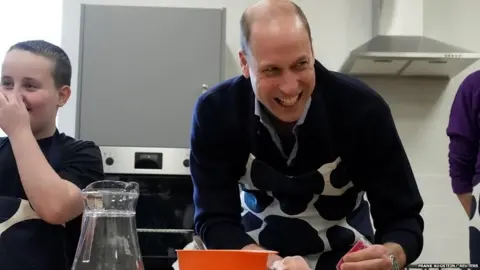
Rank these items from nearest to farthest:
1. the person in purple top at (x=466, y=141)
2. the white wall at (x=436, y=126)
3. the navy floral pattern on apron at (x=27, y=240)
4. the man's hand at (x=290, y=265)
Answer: the man's hand at (x=290, y=265) < the navy floral pattern on apron at (x=27, y=240) < the person in purple top at (x=466, y=141) < the white wall at (x=436, y=126)

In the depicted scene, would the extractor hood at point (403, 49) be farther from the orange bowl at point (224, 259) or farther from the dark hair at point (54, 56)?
the orange bowl at point (224, 259)

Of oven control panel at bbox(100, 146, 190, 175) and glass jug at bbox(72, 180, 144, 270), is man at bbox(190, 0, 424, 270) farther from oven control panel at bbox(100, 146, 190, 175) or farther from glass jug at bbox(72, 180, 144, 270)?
oven control panel at bbox(100, 146, 190, 175)

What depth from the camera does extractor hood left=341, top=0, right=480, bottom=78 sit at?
253cm

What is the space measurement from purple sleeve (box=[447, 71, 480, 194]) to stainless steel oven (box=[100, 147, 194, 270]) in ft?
3.36

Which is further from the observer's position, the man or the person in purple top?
the person in purple top

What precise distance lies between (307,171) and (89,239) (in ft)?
1.85

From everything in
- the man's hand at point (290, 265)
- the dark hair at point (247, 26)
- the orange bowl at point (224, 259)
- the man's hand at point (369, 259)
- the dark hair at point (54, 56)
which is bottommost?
the man's hand at point (369, 259)

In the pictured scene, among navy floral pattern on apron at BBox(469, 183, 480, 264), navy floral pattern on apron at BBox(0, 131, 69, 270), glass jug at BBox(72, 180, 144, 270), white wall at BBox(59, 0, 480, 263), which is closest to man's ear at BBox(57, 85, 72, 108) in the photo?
navy floral pattern on apron at BBox(0, 131, 69, 270)

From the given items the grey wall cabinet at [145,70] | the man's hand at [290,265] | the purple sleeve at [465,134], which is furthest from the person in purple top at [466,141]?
the man's hand at [290,265]

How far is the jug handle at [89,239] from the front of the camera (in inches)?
29.6

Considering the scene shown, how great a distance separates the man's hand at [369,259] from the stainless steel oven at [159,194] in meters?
1.53

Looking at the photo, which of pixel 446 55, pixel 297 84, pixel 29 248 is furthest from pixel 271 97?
pixel 446 55

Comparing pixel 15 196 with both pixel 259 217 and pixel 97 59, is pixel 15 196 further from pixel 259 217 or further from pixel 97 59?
pixel 97 59

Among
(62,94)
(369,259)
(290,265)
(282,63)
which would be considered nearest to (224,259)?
(290,265)
